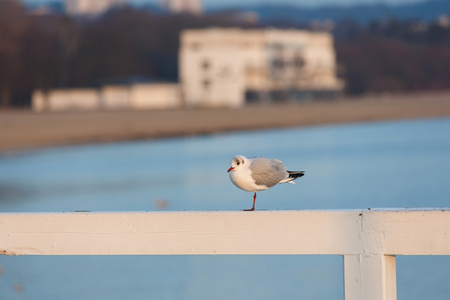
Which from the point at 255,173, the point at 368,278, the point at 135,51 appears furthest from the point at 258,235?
the point at 135,51

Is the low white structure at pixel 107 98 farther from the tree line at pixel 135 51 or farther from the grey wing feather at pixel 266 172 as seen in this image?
the grey wing feather at pixel 266 172

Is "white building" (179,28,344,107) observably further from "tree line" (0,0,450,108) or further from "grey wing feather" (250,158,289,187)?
"grey wing feather" (250,158,289,187)

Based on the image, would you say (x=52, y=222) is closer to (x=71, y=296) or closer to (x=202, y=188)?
(x=71, y=296)

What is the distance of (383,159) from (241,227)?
3450 cm

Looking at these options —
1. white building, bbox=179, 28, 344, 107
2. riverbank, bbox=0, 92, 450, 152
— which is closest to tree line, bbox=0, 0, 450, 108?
white building, bbox=179, 28, 344, 107

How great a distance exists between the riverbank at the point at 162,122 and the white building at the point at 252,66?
480 inches

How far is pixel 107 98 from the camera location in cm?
7656

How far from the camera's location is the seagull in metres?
3.65

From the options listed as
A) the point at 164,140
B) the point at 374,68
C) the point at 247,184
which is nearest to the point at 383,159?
the point at 164,140

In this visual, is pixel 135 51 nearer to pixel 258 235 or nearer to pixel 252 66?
pixel 252 66

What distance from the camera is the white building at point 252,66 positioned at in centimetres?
8169

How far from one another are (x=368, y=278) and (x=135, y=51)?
102 metres

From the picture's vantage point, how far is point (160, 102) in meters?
77.7

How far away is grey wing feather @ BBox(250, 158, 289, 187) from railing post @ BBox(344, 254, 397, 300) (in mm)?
715
